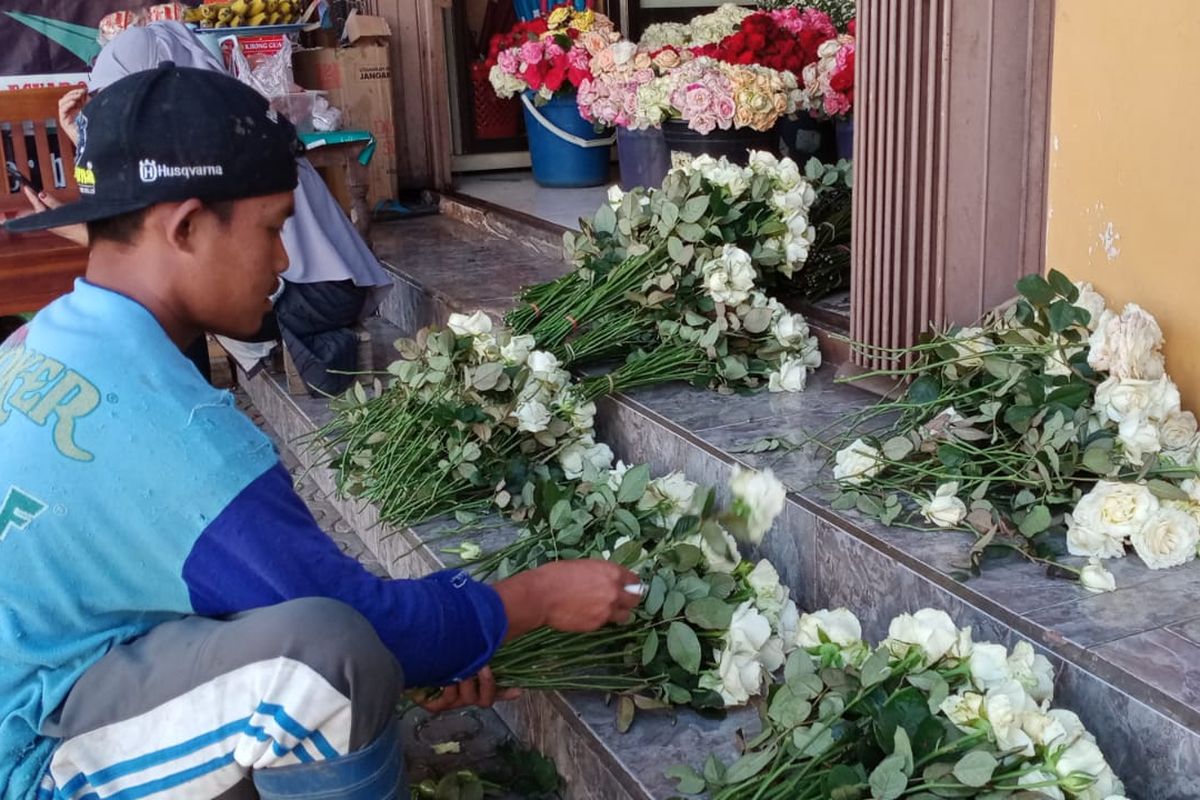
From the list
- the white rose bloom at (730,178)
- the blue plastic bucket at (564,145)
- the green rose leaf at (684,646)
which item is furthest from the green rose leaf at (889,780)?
the blue plastic bucket at (564,145)

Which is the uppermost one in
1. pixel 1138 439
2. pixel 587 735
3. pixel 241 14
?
pixel 241 14

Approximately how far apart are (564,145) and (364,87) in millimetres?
1080

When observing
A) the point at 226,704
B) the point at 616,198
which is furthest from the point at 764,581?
the point at 616,198

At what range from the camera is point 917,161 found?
2.70m

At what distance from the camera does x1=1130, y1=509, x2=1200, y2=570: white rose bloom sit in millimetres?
1916

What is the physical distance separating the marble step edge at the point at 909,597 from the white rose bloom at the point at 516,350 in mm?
289

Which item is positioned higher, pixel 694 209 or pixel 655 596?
pixel 694 209

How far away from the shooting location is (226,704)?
144 centimetres

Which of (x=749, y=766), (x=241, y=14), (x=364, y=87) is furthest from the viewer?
(x=364, y=87)

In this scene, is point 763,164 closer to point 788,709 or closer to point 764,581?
point 764,581

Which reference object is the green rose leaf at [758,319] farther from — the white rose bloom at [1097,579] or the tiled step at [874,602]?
the white rose bloom at [1097,579]

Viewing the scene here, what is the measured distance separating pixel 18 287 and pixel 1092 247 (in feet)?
9.53

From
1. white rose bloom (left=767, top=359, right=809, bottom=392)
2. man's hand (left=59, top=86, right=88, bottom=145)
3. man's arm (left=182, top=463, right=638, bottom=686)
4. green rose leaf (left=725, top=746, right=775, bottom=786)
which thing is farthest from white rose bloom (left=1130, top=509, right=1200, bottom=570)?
man's hand (left=59, top=86, right=88, bottom=145)

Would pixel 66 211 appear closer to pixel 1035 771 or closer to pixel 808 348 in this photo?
pixel 1035 771
